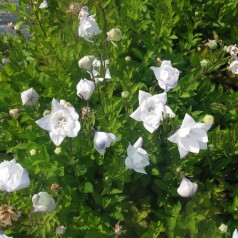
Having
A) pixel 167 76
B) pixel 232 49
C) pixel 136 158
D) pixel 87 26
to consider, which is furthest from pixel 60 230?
pixel 232 49

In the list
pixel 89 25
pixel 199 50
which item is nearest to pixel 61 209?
pixel 89 25

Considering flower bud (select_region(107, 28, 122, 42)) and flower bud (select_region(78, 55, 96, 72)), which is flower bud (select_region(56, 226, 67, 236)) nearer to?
flower bud (select_region(78, 55, 96, 72))

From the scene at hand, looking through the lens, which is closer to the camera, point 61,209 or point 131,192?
point 61,209

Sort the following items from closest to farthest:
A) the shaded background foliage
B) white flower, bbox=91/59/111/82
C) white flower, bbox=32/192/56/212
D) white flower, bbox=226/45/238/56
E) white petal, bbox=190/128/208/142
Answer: white flower, bbox=32/192/56/212 → white petal, bbox=190/128/208/142 → the shaded background foliage → white flower, bbox=91/59/111/82 → white flower, bbox=226/45/238/56

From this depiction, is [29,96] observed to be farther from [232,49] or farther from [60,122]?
[232,49]

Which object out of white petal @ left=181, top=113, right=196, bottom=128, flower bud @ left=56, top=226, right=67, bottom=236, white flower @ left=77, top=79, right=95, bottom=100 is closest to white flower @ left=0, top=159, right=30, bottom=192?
flower bud @ left=56, top=226, right=67, bottom=236

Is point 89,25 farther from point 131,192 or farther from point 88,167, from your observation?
point 131,192
